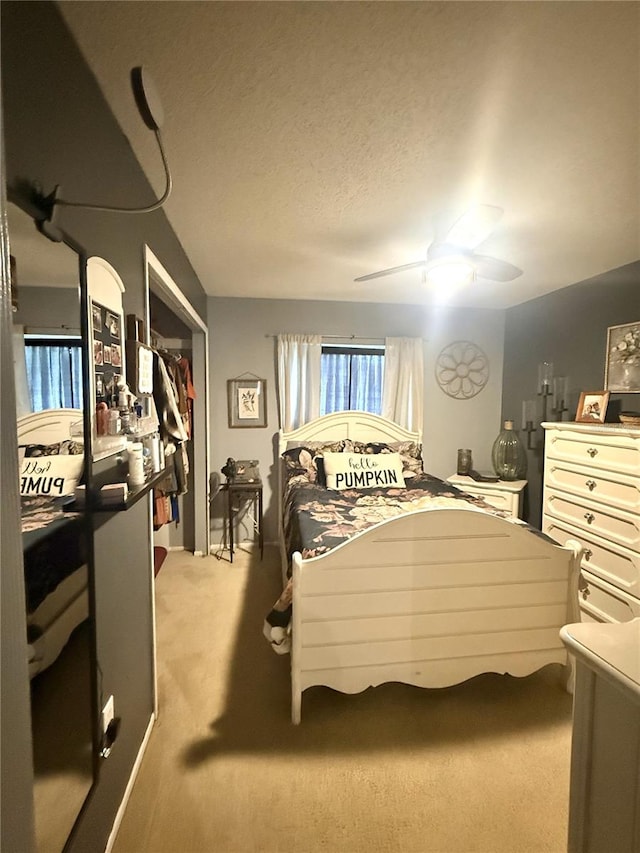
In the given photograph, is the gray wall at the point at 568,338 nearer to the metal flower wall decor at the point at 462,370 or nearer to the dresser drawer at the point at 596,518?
the metal flower wall decor at the point at 462,370

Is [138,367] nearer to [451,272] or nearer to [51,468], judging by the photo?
[51,468]

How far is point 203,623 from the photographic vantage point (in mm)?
2533

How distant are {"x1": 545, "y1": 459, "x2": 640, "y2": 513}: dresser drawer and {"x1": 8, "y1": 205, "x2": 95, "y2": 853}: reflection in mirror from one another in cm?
276

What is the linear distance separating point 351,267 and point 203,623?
2.64 m

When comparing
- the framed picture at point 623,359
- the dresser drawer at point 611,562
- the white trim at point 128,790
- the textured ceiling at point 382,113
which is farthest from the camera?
the framed picture at point 623,359

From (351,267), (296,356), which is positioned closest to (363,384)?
(296,356)

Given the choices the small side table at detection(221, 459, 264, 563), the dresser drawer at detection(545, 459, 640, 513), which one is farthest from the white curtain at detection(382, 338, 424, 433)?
the small side table at detection(221, 459, 264, 563)

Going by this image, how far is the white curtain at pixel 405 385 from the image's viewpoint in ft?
12.6

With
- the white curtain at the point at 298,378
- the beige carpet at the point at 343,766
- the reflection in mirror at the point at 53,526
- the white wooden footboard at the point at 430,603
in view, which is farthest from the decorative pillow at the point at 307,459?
the reflection in mirror at the point at 53,526

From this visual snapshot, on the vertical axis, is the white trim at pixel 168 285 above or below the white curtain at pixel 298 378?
above

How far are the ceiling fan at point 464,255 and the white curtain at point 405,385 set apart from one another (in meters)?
1.56

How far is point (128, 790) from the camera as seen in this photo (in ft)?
4.71

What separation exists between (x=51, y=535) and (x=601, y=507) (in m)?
2.93

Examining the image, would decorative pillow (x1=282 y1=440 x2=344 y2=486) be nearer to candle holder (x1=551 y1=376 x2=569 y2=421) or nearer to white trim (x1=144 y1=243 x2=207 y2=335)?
white trim (x1=144 y1=243 x2=207 y2=335)
